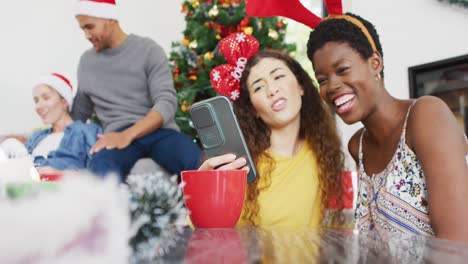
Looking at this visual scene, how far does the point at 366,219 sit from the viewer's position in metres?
0.89

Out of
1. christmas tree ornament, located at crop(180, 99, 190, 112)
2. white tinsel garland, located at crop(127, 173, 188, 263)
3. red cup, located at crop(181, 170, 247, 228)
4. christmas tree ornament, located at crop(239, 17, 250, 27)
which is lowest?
red cup, located at crop(181, 170, 247, 228)

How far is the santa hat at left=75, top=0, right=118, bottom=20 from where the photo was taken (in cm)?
233

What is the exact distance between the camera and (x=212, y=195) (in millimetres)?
673

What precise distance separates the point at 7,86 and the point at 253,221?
10.1 ft

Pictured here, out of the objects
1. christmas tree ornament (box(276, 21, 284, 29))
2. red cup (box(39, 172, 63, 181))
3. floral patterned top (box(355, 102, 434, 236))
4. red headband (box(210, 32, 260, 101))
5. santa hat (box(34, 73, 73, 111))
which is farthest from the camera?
christmas tree ornament (box(276, 21, 284, 29))

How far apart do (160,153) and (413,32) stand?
176 centimetres

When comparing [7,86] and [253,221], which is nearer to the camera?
[253,221]

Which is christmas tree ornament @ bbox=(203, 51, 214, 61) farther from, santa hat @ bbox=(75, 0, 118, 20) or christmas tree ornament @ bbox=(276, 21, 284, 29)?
santa hat @ bbox=(75, 0, 118, 20)

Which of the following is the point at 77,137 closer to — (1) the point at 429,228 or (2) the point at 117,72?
(2) the point at 117,72

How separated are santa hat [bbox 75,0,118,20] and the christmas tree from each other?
79cm

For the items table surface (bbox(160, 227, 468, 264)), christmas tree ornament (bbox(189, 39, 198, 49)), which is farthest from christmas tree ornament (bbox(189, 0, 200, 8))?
table surface (bbox(160, 227, 468, 264))

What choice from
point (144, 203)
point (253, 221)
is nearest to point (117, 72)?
point (253, 221)

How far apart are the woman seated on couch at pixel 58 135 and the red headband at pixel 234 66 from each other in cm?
131

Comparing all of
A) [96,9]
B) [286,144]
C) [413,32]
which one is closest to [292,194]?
[286,144]
